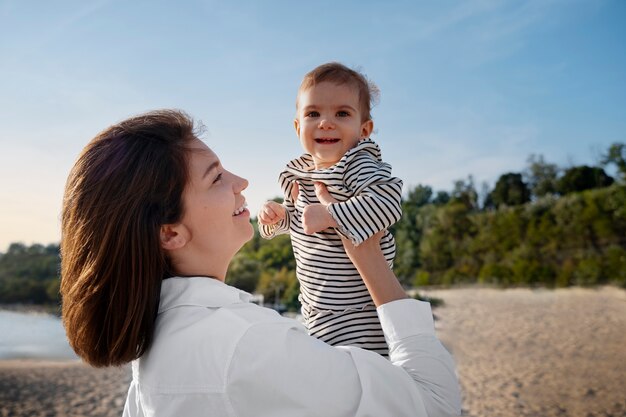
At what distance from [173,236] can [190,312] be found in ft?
0.73

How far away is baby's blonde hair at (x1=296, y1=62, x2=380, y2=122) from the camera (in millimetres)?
2188

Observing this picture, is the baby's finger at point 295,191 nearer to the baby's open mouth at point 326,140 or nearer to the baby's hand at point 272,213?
the baby's hand at point 272,213

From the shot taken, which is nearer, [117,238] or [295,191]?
[117,238]

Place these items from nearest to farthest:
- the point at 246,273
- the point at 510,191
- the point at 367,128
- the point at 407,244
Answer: the point at 367,128 < the point at 407,244 < the point at 510,191 < the point at 246,273

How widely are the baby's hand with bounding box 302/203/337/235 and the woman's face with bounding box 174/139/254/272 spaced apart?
341 millimetres

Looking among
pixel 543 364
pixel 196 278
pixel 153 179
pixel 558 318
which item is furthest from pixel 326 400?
pixel 558 318

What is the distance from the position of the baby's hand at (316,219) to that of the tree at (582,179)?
1150 inches

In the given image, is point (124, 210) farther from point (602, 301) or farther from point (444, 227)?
point (444, 227)

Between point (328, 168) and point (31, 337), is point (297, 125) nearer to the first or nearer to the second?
point (328, 168)

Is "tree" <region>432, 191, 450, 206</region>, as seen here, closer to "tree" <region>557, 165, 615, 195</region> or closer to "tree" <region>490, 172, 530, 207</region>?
"tree" <region>490, 172, 530, 207</region>

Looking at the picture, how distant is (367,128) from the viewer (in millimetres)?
2301

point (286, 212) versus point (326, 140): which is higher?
point (326, 140)

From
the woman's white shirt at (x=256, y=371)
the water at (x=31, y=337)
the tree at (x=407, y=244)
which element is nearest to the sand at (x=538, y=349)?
the tree at (x=407, y=244)

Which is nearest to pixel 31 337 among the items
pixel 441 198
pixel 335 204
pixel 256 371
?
pixel 441 198
